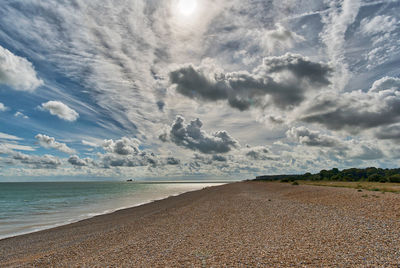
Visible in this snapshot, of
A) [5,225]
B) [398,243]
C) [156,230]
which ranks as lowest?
[5,225]

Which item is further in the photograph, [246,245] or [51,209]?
[51,209]

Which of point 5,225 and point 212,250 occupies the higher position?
point 212,250

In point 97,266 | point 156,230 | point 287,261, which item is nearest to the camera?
point 287,261

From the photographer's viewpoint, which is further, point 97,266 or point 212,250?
point 212,250

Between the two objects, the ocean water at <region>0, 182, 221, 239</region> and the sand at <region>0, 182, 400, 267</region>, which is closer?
the sand at <region>0, 182, 400, 267</region>

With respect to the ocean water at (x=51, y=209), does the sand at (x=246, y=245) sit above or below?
above

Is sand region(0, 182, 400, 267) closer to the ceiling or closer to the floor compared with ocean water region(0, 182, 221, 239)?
closer to the ceiling

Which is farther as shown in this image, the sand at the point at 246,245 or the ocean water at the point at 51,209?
the ocean water at the point at 51,209

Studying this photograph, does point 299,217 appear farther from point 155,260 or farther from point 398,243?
point 155,260

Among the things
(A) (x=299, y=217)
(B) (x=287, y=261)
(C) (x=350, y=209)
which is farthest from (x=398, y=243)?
(C) (x=350, y=209)

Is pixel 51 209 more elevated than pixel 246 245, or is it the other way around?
pixel 246 245

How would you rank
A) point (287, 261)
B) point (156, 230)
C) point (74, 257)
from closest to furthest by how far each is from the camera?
point (287, 261), point (74, 257), point (156, 230)

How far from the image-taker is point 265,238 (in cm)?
1205

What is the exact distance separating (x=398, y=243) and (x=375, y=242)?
885 mm
